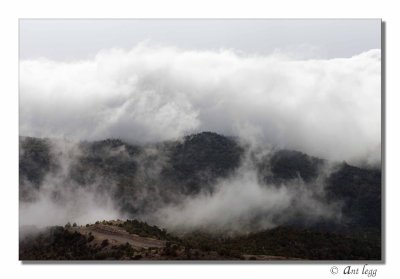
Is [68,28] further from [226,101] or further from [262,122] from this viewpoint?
[262,122]

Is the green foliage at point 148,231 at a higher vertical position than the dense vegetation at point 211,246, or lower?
higher

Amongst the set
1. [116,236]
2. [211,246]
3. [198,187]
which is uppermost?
[198,187]

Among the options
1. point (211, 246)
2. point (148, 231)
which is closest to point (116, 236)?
A: point (148, 231)

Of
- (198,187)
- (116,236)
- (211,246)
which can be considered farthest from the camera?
(198,187)

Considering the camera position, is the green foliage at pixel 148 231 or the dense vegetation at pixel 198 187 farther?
the green foliage at pixel 148 231

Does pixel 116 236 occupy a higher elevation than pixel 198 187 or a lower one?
lower

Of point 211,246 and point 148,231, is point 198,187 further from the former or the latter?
point 148,231

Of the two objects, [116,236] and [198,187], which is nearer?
[116,236]

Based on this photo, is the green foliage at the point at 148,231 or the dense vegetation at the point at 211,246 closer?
the dense vegetation at the point at 211,246

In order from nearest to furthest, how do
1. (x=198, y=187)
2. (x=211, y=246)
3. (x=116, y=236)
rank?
(x=211, y=246) < (x=116, y=236) < (x=198, y=187)

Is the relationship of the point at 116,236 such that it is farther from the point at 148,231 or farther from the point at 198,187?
the point at 198,187

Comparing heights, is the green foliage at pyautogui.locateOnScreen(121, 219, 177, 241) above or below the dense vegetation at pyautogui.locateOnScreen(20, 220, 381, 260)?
above

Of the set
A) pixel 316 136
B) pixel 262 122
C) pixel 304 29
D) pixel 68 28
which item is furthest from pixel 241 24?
pixel 68 28
